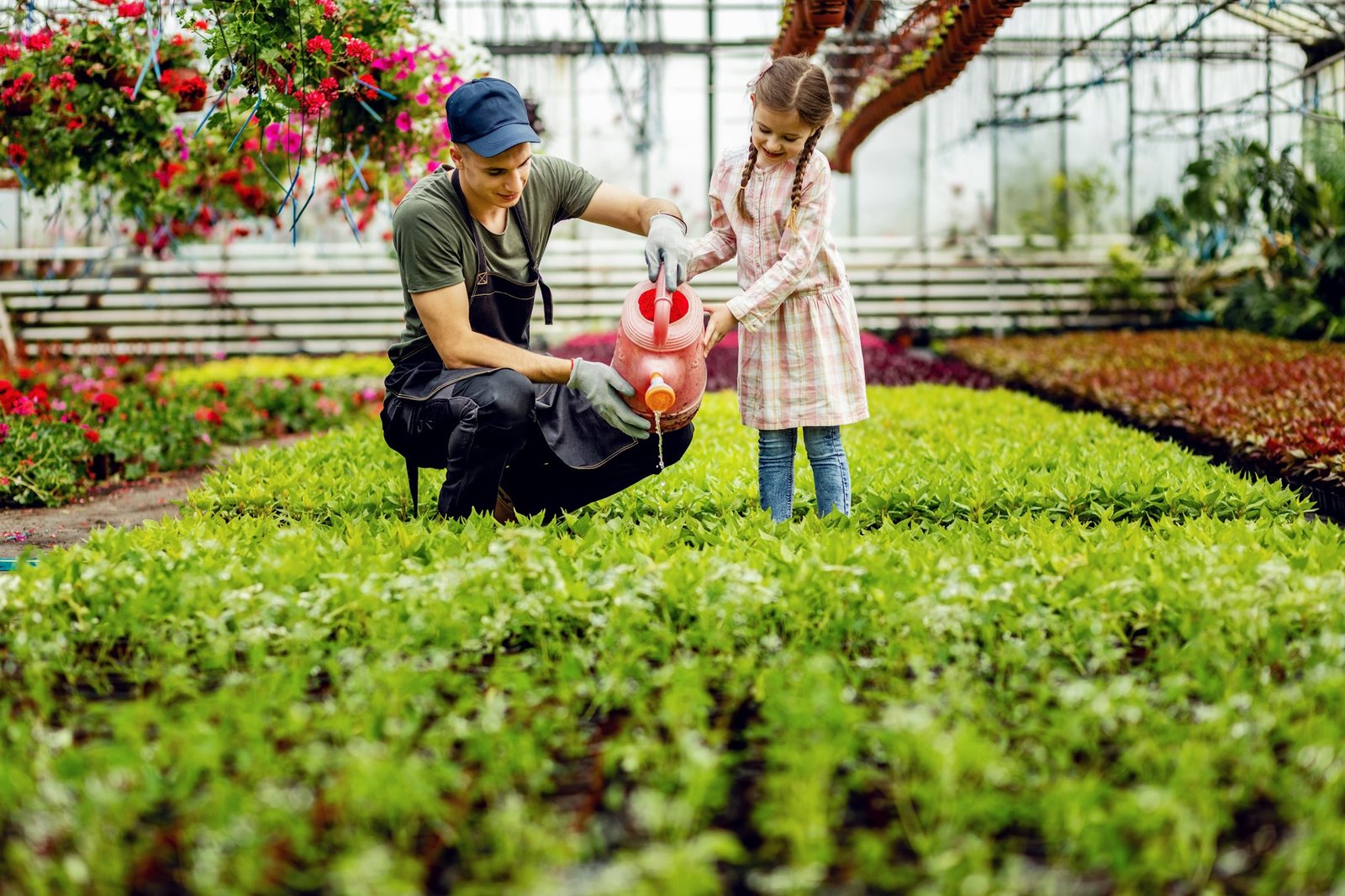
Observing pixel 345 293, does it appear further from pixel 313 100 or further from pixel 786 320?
pixel 786 320

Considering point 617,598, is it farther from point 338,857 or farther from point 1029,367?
point 1029,367

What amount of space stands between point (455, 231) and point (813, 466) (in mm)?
1281

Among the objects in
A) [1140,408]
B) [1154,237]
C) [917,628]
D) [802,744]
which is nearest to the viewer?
[802,744]

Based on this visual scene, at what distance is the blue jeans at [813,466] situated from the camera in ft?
11.7

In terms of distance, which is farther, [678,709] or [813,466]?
[813,466]

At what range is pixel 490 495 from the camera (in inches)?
132

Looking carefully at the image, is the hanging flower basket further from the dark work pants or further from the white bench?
the white bench

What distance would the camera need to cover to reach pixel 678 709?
187 cm

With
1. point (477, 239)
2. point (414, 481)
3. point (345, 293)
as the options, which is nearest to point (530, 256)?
point (477, 239)

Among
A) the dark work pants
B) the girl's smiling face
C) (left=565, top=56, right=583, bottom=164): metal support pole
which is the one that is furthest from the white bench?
the girl's smiling face

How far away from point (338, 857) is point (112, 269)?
11.6 m

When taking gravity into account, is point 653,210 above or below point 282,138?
below

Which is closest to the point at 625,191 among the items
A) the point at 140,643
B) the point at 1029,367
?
the point at 140,643

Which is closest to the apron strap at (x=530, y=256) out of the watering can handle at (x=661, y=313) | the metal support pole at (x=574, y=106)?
the watering can handle at (x=661, y=313)
